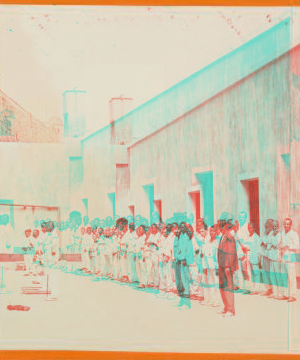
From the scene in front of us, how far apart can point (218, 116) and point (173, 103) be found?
688 mm

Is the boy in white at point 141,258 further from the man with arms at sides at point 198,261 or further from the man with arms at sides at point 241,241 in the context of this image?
the man with arms at sides at point 241,241

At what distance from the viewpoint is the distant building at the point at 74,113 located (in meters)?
6.84

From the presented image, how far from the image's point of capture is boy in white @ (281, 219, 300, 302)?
6.55 m

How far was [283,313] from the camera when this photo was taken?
6496 millimetres

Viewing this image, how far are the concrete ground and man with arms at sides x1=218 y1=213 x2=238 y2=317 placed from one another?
22 cm

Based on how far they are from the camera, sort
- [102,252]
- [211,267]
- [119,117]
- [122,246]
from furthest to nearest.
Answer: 1. [122,246]
2. [119,117]
3. [102,252]
4. [211,267]

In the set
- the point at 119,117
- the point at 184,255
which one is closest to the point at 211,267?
the point at 184,255

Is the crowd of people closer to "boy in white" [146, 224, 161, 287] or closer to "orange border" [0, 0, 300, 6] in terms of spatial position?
"boy in white" [146, 224, 161, 287]

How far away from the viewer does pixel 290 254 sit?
21.8 ft

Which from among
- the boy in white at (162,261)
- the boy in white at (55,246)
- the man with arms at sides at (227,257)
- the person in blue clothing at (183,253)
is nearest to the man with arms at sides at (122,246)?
the boy in white at (162,261)

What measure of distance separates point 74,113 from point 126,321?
10.1ft

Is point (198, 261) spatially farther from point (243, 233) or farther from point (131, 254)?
point (131, 254)

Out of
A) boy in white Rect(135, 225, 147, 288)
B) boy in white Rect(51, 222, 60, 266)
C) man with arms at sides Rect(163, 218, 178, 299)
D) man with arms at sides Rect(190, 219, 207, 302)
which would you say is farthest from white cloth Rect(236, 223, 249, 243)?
boy in white Rect(51, 222, 60, 266)

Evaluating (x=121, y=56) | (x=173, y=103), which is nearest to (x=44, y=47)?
(x=121, y=56)
